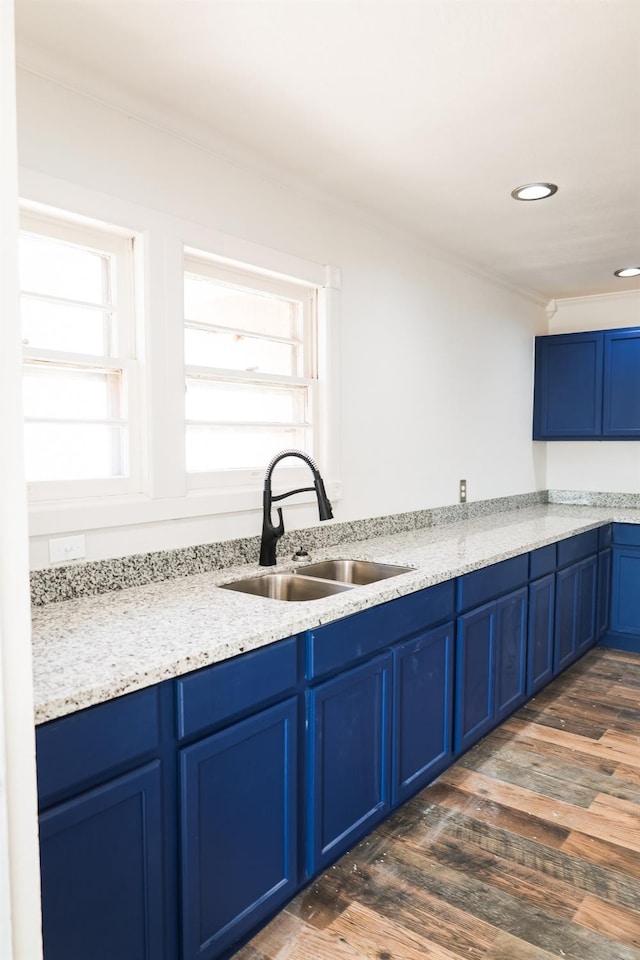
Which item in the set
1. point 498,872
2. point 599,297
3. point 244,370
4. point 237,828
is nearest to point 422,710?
point 498,872

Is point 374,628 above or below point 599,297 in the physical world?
below

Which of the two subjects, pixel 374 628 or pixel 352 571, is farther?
pixel 352 571

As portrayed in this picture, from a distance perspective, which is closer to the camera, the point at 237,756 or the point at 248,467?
the point at 237,756

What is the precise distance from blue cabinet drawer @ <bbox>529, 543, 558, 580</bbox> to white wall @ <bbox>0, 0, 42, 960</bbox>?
8.83 ft

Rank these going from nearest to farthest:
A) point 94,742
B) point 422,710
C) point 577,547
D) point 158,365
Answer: point 94,742 → point 158,365 → point 422,710 → point 577,547

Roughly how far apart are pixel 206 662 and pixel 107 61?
66.0 inches

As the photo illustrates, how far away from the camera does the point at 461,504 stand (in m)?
3.94

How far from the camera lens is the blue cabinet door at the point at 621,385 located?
4438 mm

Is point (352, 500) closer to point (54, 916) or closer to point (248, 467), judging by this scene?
point (248, 467)

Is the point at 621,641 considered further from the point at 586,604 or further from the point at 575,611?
the point at 575,611

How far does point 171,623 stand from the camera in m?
1.72

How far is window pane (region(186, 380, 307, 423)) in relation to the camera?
241 centimetres

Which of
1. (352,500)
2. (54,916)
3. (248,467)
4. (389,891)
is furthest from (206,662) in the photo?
(352,500)

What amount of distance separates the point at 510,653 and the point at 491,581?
1.51 feet
